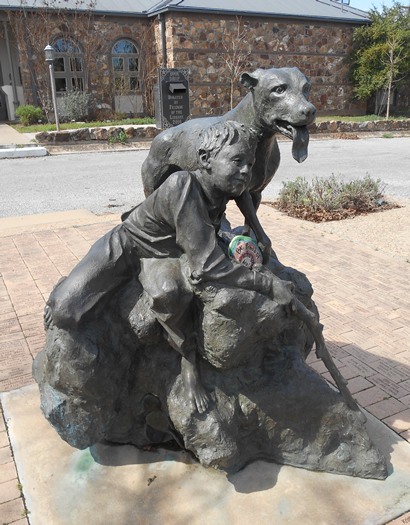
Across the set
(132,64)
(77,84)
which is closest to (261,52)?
(132,64)

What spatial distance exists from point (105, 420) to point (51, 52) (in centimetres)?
1621

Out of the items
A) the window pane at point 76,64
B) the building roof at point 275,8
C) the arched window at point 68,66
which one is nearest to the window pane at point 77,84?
the arched window at point 68,66

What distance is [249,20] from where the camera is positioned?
21.6 m

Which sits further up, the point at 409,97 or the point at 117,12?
the point at 117,12

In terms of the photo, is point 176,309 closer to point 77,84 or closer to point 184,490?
point 184,490

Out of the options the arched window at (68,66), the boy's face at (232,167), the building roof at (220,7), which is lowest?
the boy's face at (232,167)

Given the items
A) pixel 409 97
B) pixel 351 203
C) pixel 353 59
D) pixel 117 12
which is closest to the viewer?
pixel 351 203

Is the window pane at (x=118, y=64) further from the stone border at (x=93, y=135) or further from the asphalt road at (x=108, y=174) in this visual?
the asphalt road at (x=108, y=174)

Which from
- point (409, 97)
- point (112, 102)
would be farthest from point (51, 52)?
point (409, 97)

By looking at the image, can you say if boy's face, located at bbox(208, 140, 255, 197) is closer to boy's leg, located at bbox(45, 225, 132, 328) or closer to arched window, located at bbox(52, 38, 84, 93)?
boy's leg, located at bbox(45, 225, 132, 328)

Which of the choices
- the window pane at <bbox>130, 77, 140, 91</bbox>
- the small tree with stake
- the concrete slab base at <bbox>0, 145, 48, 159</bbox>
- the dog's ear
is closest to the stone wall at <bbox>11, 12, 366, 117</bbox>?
the window pane at <bbox>130, 77, 140, 91</bbox>

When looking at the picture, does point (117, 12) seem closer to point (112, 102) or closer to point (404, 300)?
point (112, 102)

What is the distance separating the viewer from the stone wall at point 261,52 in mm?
20734

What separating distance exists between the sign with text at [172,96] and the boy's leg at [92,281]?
856 centimetres
